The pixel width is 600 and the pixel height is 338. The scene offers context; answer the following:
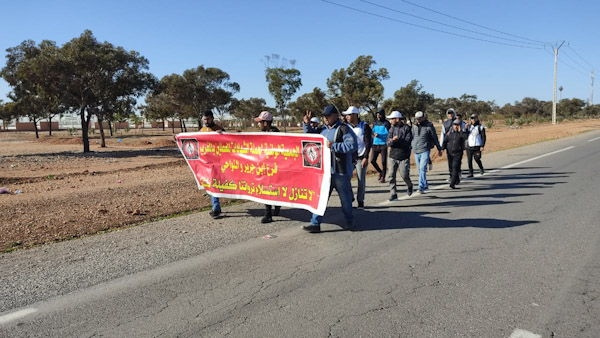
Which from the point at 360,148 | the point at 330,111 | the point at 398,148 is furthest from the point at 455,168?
the point at 330,111

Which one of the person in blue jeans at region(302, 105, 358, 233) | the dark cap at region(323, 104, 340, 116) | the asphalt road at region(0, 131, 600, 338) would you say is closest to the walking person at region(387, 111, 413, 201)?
the asphalt road at region(0, 131, 600, 338)

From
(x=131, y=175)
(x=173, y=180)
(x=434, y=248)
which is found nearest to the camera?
(x=434, y=248)

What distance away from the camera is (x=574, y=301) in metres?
3.91

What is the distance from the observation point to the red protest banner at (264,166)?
20.7 feet

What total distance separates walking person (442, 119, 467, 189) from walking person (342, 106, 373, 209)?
9.40 feet

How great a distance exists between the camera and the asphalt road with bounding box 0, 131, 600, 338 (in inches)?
140

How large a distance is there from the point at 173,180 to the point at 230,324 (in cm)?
998

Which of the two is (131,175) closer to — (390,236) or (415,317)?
(390,236)

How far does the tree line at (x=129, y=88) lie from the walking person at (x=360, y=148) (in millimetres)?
5541

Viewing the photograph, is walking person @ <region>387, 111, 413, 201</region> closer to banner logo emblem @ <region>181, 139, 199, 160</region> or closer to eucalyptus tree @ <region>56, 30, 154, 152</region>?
banner logo emblem @ <region>181, 139, 199, 160</region>

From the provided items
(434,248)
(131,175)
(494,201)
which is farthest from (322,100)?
(434,248)

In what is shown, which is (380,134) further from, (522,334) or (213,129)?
(522,334)

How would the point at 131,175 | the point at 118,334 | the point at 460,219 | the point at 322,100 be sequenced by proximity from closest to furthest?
1. the point at 118,334
2. the point at 460,219
3. the point at 131,175
4. the point at 322,100

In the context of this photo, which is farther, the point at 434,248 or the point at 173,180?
the point at 173,180
